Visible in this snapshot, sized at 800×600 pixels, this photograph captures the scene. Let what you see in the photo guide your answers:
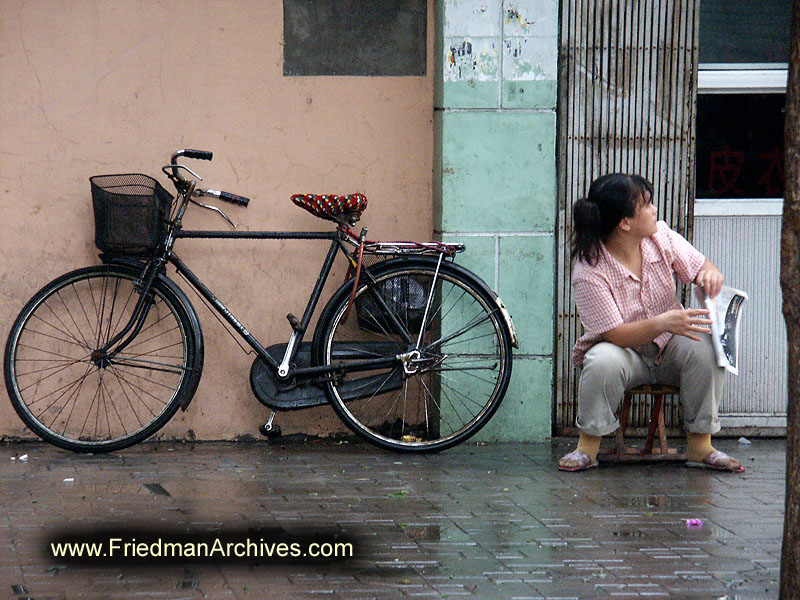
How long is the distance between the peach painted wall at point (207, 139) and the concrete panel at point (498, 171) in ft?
0.90

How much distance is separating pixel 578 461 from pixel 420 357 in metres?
1.04

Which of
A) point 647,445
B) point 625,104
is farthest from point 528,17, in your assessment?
point 647,445

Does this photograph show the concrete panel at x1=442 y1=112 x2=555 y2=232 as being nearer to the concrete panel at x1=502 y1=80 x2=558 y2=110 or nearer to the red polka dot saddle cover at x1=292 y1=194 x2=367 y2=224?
the concrete panel at x1=502 y1=80 x2=558 y2=110

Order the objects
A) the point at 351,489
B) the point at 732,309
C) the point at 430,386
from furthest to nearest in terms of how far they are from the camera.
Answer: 1. the point at 430,386
2. the point at 732,309
3. the point at 351,489

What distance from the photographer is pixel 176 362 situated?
6.53 metres

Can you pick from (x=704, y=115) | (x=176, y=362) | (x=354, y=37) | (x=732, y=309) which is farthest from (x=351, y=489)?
(x=704, y=115)

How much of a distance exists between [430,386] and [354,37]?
6.86ft

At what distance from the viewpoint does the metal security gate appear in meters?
6.46

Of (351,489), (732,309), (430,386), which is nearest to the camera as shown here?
(351,489)

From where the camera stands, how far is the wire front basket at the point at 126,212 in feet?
19.5

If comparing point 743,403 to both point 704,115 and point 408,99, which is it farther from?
point 408,99

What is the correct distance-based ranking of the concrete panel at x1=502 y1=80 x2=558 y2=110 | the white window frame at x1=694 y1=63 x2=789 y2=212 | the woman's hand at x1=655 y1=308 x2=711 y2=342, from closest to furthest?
the woman's hand at x1=655 y1=308 x2=711 y2=342
the concrete panel at x1=502 y1=80 x2=558 y2=110
the white window frame at x1=694 y1=63 x2=789 y2=212

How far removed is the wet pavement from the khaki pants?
29 cm
